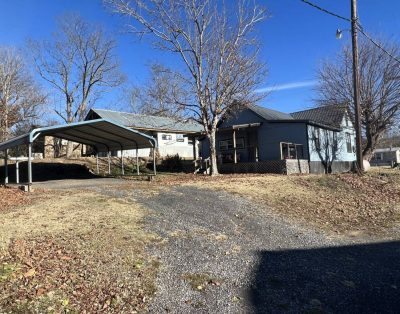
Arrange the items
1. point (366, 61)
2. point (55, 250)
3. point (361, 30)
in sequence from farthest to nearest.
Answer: point (366, 61) < point (361, 30) < point (55, 250)

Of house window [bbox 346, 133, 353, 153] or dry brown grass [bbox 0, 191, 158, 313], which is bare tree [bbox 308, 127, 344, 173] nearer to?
house window [bbox 346, 133, 353, 153]

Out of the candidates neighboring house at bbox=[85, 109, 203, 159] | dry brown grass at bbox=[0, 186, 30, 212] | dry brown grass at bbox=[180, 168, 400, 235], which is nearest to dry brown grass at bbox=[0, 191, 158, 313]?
dry brown grass at bbox=[0, 186, 30, 212]

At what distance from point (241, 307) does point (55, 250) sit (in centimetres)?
359

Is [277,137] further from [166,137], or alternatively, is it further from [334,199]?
[334,199]

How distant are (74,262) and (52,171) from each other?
19831mm

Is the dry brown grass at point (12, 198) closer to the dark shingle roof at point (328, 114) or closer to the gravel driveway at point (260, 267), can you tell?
the gravel driveway at point (260, 267)

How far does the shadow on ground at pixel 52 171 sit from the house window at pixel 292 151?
41.8ft

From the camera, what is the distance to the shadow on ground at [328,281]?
18.6 ft

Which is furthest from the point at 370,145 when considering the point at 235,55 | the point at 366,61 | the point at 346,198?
the point at 346,198

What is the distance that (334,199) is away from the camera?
1459 cm

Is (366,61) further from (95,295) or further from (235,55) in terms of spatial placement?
(95,295)

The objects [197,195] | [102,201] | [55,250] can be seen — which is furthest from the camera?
[197,195]

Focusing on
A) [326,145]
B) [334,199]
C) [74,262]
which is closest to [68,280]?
[74,262]

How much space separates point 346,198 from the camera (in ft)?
48.8
